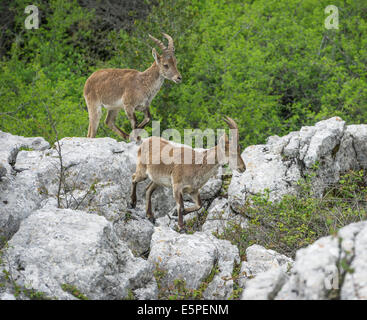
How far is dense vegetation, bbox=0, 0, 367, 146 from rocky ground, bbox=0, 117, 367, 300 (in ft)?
12.6

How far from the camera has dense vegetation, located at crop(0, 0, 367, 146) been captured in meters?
15.4

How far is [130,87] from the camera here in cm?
1135

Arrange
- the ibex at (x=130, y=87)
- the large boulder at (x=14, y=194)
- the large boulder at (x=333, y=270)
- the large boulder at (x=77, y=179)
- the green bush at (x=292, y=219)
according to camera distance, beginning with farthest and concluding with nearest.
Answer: the ibex at (x=130, y=87) < the green bush at (x=292, y=219) < the large boulder at (x=77, y=179) < the large boulder at (x=14, y=194) < the large boulder at (x=333, y=270)

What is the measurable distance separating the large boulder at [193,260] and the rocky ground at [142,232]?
1 centimetres

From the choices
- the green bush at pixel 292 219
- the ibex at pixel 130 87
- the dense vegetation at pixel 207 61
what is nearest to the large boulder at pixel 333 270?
the green bush at pixel 292 219

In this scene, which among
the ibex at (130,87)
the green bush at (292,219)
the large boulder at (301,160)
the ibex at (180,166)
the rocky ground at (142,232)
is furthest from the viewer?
the ibex at (130,87)

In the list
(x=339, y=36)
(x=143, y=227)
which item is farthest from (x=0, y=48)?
(x=143, y=227)

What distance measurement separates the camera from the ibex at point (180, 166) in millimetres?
9570

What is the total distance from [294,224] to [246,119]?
245 inches

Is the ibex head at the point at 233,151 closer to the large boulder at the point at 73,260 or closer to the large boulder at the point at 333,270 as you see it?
the large boulder at the point at 73,260

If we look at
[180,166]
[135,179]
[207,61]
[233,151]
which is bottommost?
[135,179]

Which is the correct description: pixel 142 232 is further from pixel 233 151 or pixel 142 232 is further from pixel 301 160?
pixel 301 160

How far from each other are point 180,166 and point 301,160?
242cm

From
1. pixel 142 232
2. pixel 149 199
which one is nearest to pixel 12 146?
pixel 149 199
